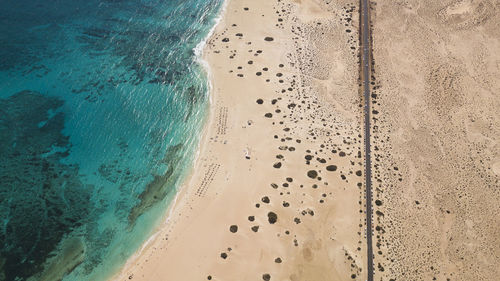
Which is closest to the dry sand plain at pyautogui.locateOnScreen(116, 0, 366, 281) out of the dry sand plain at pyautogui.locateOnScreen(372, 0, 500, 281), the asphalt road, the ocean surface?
the asphalt road

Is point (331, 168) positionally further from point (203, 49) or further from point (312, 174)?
point (203, 49)

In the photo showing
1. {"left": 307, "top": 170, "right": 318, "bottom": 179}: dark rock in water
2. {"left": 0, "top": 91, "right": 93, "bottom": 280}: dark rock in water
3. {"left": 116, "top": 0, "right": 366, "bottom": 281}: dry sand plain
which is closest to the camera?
{"left": 116, "top": 0, "right": 366, "bottom": 281}: dry sand plain

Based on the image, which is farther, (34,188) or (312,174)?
(312,174)

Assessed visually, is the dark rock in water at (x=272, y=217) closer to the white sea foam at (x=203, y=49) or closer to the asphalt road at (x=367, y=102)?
the asphalt road at (x=367, y=102)

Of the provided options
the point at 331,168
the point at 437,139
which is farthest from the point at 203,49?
the point at 437,139

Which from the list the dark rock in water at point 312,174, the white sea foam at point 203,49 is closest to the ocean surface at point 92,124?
the white sea foam at point 203,49

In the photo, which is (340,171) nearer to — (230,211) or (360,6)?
(230,211)

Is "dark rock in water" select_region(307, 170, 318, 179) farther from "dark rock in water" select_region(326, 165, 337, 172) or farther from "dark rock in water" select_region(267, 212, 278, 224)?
"dark rock in water" select_region(267, 212, 278, 224)
